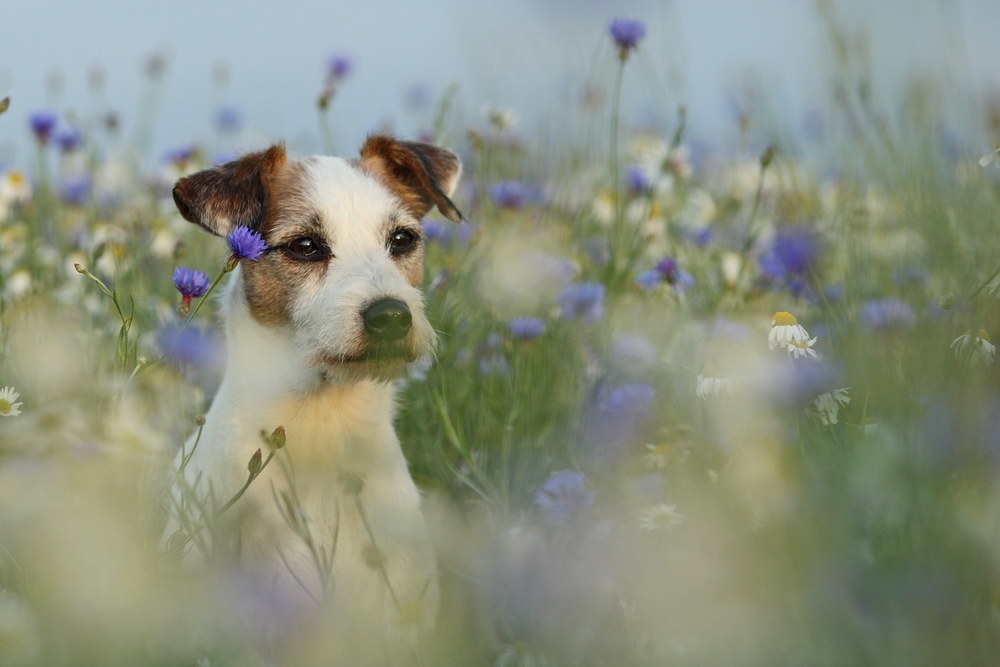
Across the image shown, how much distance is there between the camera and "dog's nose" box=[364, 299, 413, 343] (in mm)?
2586

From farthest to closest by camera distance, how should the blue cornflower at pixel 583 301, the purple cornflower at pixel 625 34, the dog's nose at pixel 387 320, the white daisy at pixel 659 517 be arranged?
the purple cornflower at pixel 625 34
the blue cornflower at pixel 583 301
the dog's nose at pixel 387 320
the white daisy at pixel 659 517

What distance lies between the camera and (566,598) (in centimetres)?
195

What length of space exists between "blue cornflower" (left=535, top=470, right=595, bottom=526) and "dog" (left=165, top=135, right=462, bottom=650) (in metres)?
0.40

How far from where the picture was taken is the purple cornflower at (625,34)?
3713 millimetres

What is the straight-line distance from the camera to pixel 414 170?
336 cm

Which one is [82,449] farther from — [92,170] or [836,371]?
[92,170]

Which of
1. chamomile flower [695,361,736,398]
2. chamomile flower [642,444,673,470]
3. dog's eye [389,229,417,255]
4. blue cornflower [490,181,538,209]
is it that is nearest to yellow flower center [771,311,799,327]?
chamomile flower [695,361,736,398]

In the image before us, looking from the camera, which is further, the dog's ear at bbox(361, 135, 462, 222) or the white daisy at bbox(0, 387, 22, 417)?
the dog's ear at bbox(361, 135, 462, 222)

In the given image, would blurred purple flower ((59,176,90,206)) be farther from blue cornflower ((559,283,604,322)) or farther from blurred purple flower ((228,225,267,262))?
blurred purple flower ((228,225,267,262))

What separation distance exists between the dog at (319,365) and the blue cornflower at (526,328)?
14.3 inches

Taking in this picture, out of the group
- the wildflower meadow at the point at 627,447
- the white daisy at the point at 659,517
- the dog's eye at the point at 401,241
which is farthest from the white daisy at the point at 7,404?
the white daisy at the point at 659,517

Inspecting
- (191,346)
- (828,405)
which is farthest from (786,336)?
(191,346)

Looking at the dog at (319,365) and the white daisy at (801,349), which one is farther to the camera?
the dog at (319,365)

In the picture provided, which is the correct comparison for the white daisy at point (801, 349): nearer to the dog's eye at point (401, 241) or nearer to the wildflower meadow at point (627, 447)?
the wildflower meadow at point (627, 447)
